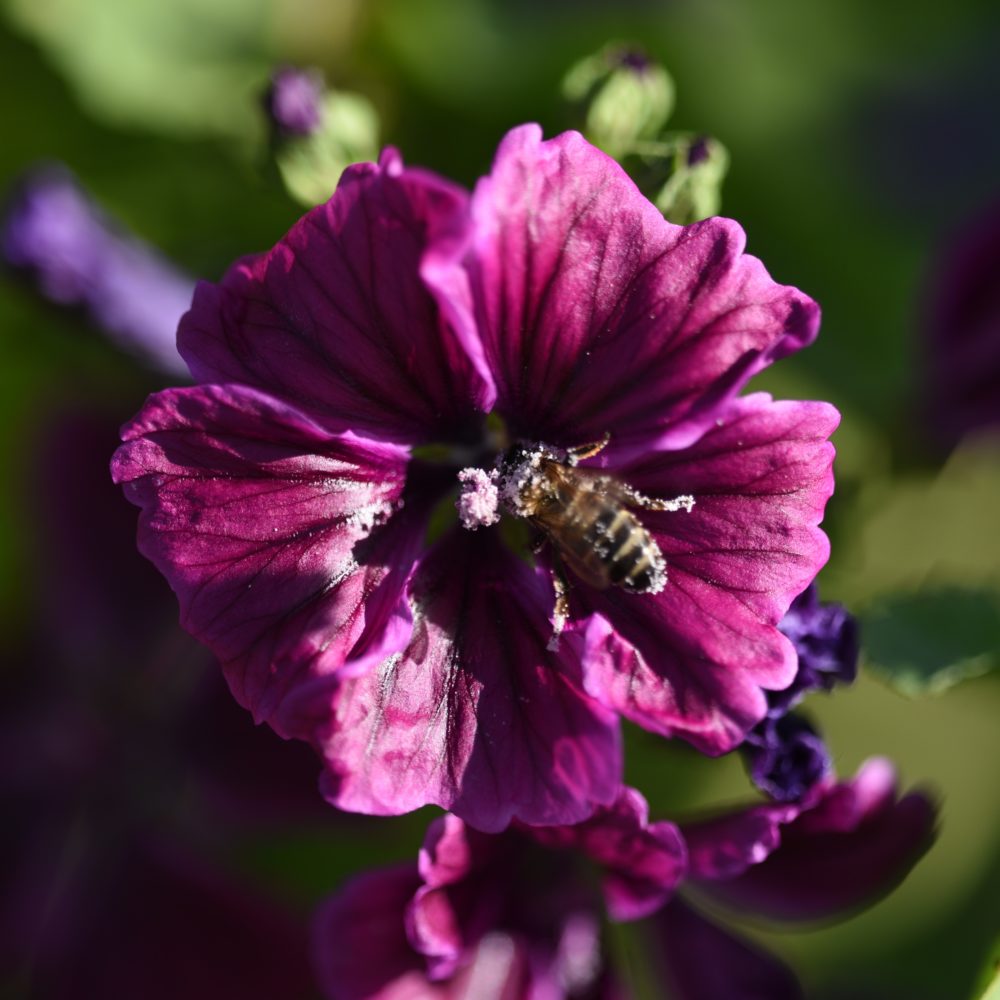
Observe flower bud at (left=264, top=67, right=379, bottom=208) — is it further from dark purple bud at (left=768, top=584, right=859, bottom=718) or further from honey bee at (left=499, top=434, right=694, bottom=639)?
dark purple bud at (left=768, top=584, right=859, bottom=718)

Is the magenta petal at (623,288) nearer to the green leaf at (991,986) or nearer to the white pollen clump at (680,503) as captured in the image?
the white pollen clump at (680,503)

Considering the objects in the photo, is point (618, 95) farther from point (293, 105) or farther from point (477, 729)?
point (477, 729)

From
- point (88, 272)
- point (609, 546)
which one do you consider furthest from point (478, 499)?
point (88, 272)

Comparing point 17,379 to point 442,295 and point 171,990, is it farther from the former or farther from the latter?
point 442,295

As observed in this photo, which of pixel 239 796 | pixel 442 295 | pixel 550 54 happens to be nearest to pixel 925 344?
pixel 550 54

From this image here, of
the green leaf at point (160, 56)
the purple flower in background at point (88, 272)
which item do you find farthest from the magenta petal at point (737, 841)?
the green leaf at point (160, 56)

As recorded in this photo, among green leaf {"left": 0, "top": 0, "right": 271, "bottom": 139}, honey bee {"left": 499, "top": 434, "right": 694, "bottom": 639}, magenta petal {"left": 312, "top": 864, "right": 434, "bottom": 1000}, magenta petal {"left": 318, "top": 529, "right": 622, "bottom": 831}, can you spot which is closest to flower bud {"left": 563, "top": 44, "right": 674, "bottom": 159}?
honey bee {"left": 499, "top": 434, "right": 694, "bottom": 639}

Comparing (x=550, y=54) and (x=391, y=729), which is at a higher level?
(x=550, y=54)
